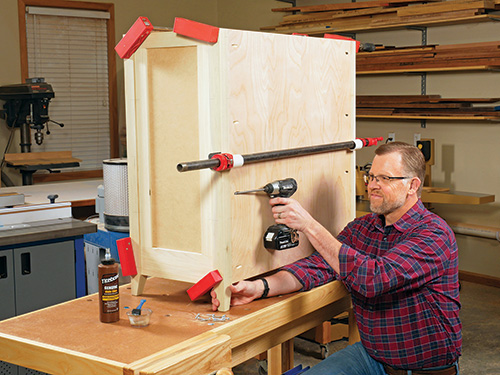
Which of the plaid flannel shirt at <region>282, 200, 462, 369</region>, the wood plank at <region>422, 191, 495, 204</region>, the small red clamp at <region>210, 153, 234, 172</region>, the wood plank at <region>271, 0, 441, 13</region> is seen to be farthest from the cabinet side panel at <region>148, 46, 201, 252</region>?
the wood plank at <region>271, 0, 441, 13</region>

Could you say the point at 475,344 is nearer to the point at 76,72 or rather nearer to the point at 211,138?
the point at 211,138

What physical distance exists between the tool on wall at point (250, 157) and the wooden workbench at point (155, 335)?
42cm

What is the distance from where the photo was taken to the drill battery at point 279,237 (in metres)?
1.86

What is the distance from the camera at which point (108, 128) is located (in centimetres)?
664

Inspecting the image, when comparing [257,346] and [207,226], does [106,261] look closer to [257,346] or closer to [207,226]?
[207,226]

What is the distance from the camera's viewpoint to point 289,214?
1.89 meters

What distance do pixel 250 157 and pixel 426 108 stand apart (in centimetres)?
332

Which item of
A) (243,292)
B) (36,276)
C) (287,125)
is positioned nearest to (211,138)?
(287,125)

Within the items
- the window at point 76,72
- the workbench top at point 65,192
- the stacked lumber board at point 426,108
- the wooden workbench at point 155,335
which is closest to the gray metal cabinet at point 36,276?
the workbench top at point 65,192

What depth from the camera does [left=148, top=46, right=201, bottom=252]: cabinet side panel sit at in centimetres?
176

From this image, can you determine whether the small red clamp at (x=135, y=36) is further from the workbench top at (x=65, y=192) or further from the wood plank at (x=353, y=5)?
the wood plank at (x=353, y=5)

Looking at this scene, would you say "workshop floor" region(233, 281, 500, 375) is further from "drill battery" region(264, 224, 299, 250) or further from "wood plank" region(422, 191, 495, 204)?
"drill battery" region(264, 224, 299, 250)

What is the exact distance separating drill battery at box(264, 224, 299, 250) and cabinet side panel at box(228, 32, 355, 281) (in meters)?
0.03

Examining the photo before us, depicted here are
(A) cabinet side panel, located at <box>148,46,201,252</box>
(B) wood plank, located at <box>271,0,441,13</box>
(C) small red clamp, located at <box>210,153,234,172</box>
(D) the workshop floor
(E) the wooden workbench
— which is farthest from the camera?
(B) wood plank, located at <box>271,0,441,13</box>
